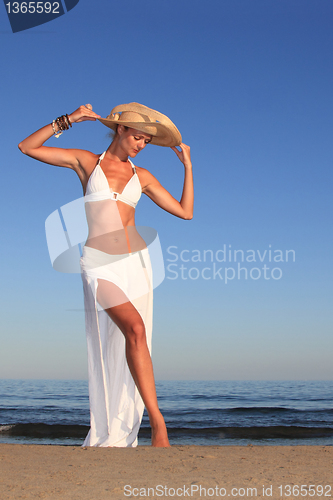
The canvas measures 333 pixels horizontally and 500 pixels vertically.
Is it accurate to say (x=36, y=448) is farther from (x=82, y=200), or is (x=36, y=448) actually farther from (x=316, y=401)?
(x=316, y=401)

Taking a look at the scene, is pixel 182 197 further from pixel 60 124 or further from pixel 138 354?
pixel 138 354

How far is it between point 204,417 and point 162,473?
11118mm

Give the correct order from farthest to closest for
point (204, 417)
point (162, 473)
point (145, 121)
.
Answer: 1. point (204, 417)
2. point (145, 121)
3. point (162, 473)

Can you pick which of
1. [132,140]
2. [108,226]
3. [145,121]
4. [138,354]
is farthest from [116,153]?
[138,354]

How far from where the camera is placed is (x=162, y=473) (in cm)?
232

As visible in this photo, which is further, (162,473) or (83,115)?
(83,115)

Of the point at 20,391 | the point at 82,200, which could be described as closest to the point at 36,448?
the point at 82,200

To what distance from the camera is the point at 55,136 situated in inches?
145

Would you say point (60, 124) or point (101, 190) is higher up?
point (60, 124)

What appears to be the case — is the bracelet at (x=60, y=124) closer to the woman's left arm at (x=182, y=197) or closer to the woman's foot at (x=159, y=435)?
the woman's left arm at (x=182, y=197)

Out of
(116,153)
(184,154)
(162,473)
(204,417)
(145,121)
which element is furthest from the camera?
(204,417)

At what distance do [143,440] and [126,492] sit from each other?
20.8 feet

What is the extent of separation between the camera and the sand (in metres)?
1.97

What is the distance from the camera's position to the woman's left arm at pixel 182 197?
13.7ft
